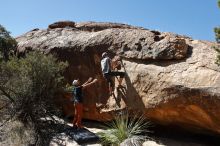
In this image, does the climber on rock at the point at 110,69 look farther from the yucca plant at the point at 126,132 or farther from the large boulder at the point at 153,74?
the yucca plant at the point at 126,132

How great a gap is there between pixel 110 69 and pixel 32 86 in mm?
3593

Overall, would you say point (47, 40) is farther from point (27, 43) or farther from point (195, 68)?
point (195, 68)

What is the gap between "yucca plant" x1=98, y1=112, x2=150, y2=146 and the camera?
13992 millimetres

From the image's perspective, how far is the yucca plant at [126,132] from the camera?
45.9 feet

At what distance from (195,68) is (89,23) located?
33.2 feet

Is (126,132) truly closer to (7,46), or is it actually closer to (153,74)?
(153,74)

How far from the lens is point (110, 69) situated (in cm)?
1566

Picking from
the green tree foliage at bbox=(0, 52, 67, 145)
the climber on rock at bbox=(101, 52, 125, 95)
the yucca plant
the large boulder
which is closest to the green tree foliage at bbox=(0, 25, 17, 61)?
the large boulder

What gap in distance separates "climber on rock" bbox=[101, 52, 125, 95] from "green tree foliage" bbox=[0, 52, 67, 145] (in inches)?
95.8

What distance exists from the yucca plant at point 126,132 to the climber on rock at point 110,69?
1390 millimetres

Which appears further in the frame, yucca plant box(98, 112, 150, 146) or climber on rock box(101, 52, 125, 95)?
climber on rock box(101, 52, 125, 95)

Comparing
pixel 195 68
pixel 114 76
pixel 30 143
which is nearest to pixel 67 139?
pixel 30 143

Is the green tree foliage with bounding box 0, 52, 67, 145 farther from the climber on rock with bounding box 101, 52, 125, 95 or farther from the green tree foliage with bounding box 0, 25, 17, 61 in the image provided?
the green tree foliage with bounding box 0, 25, 17, 61

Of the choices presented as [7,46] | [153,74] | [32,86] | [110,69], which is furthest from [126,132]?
[7,46]
